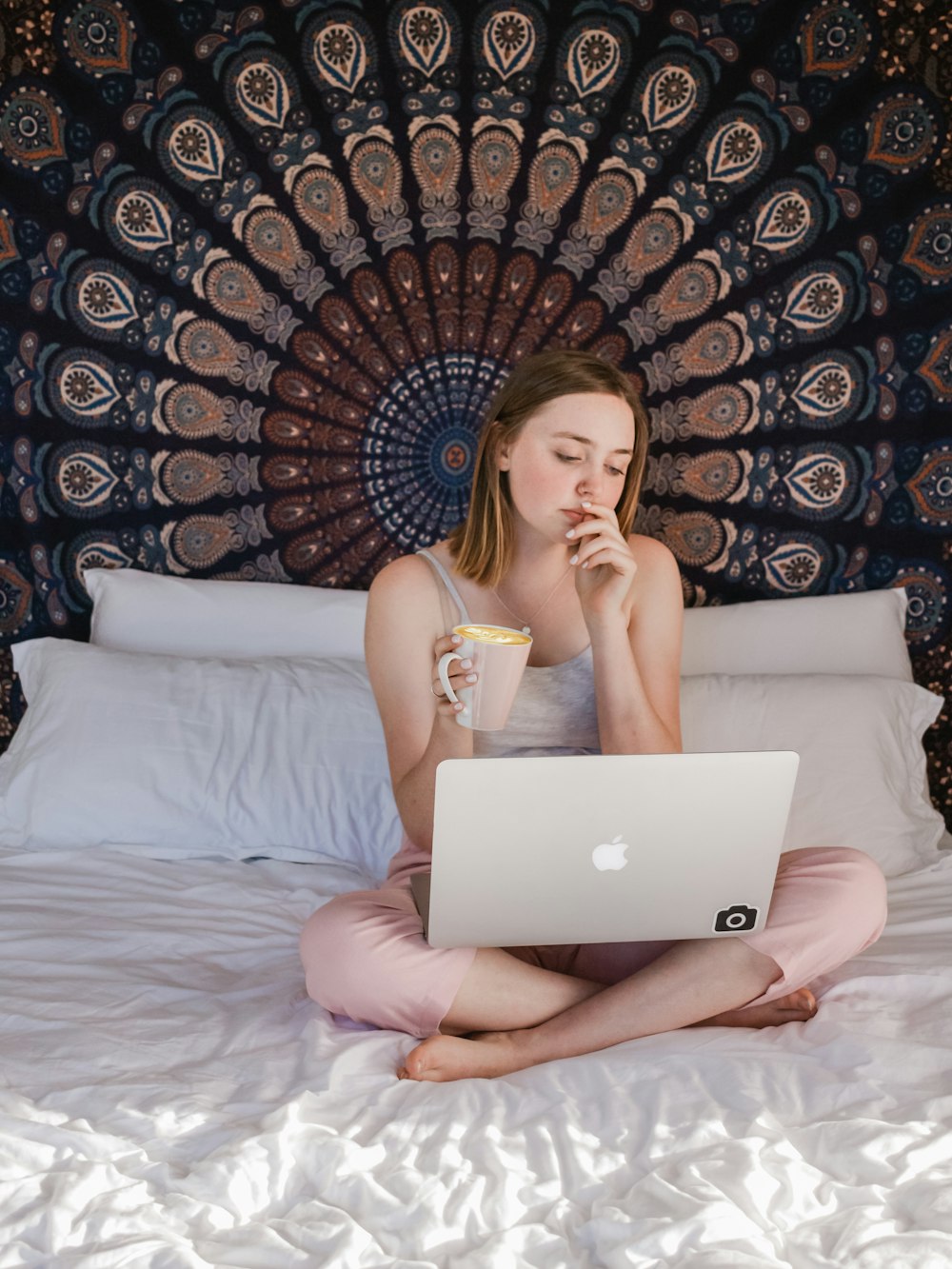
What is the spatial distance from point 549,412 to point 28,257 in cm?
125

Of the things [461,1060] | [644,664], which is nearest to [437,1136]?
[461,1060]

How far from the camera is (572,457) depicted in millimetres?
1633

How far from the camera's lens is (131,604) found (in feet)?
7.36

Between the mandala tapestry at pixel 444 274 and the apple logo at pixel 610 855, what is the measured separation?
1.32 meters

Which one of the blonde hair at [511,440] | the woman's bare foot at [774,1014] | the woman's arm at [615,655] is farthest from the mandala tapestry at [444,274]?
the woman's bare foot at [774,1014]

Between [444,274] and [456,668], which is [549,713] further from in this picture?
[444,274]

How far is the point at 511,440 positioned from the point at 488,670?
59 centimetres

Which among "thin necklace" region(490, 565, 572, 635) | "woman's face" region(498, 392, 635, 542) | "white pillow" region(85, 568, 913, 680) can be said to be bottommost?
"white pillow" region(85, 568, 913, 680)

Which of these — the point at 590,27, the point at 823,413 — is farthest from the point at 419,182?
the point at 823,413

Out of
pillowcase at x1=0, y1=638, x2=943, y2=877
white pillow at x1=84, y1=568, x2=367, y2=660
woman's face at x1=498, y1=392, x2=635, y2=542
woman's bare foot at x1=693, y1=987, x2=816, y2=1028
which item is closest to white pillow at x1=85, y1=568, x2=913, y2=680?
white pillow at x1=84, y1=568, x2=367, y2=660

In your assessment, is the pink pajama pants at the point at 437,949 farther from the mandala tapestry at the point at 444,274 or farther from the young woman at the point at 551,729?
the mandala tapestry at the point at 444,274

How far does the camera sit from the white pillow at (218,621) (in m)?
2.23

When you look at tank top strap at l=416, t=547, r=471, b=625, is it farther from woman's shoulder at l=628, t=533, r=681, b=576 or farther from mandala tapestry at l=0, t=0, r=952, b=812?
mandala tapestry at l=0, t=0, r=952, b=812

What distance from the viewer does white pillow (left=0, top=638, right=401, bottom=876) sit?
1.91 meters
